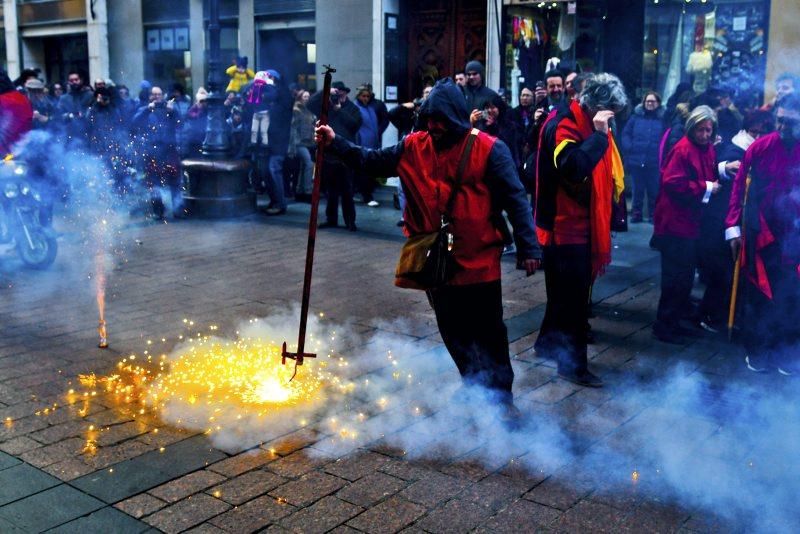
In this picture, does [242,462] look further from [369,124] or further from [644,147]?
[369,124]

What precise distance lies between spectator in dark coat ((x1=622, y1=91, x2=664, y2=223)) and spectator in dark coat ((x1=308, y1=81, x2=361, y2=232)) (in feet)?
11.7

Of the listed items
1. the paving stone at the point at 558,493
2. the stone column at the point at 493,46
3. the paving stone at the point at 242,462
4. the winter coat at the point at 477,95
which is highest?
the stone column at the point at 493,46

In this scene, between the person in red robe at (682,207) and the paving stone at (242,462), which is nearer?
the paving stone at (242,462)

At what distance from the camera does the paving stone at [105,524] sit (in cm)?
348

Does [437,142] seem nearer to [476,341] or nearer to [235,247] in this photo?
[476,341]

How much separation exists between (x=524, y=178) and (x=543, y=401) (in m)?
3.38

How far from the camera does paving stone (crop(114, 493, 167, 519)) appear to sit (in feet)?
11.9

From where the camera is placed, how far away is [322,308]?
23.4 feet

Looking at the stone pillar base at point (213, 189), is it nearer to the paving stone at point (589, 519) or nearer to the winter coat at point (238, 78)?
the winter coat at point (238, 78)

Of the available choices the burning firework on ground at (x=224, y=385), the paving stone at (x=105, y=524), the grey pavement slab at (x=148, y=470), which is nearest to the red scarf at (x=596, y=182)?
the burning firework on ground at (x=224, y=385)

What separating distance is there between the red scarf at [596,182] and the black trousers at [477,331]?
930 mm


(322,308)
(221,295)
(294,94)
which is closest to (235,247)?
(221,295)

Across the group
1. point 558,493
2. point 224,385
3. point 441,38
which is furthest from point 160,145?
point 558,493

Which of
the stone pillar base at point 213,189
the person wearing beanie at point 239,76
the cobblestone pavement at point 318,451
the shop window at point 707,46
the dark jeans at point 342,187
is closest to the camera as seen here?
the cobblestone pavement at point 318,451
